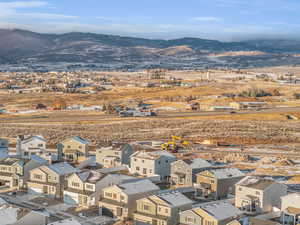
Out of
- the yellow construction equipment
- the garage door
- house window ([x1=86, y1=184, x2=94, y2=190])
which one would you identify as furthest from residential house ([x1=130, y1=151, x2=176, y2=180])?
the yellow construction equipment

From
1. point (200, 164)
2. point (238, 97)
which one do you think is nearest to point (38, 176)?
point (200, 164)

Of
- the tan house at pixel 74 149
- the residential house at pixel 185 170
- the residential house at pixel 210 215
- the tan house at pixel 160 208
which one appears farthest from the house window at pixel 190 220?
the tan house at pixel 74 149

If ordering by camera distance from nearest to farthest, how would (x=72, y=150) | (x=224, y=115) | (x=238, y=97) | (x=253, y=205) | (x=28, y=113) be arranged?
(x=253, y=205), (x=72, y=150), (x=224, y=115), (x=28, y=113), (x=238, y=97)

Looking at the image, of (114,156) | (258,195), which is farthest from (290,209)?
(114,156)

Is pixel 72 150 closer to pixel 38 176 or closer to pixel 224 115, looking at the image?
pixel 38 176

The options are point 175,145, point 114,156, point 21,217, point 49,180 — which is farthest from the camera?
point 175,145

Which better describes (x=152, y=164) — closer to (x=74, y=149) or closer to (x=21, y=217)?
(x=74, y=149)
